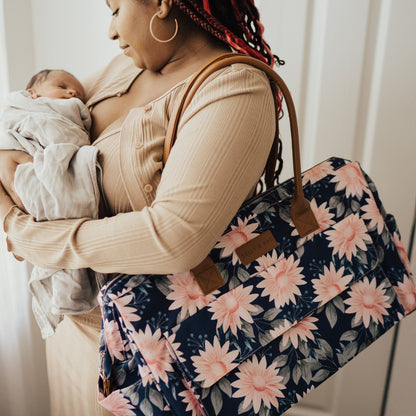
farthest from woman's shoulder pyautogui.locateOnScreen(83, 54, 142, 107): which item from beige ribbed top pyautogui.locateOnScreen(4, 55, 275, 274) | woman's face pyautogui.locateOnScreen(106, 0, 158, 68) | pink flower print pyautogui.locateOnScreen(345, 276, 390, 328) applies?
pink flower print pyautogui.locateOnScreen(345, 276, 390, 328)

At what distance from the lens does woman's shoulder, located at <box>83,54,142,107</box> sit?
3.22ft

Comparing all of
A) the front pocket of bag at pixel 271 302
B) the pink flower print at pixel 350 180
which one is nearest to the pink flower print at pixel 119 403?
the front pocket of bag at pixel 271 302

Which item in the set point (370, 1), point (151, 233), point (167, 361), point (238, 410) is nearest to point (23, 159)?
point (151, 233)

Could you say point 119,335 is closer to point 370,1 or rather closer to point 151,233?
point 151,233

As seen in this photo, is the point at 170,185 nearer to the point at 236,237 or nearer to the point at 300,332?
the point at 236,237

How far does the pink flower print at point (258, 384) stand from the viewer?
0.77 m

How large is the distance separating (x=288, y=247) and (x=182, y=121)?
310mm

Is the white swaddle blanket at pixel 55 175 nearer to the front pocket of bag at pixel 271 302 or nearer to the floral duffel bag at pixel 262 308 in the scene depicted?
the floral duffel bag at pixel 262 308

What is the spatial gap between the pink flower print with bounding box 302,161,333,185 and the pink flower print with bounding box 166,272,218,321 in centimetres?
31

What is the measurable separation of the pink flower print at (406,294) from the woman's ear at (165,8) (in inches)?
28.7

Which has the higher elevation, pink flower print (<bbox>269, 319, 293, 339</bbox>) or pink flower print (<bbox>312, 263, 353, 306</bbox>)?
pink flower print (<bbox>312, 263, 353, 306</bbox>)

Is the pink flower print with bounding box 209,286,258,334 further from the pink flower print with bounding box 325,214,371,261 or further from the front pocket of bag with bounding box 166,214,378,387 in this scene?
the pink flower print with bounding box 325,214,371,261

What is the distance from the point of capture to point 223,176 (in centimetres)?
66

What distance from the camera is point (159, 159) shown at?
0.78 meters
